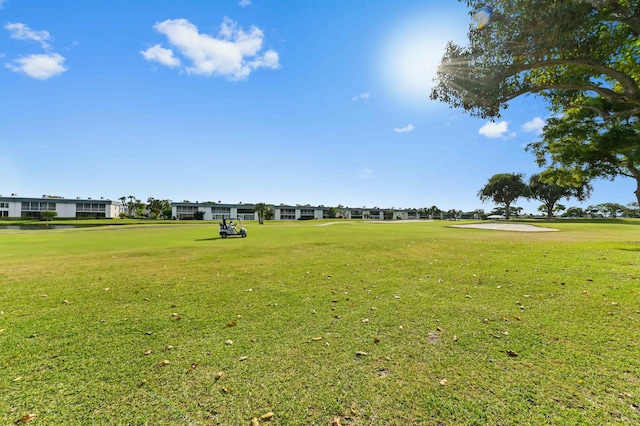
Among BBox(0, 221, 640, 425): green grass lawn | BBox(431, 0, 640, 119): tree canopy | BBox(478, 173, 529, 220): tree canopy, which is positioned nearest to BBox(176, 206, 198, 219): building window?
BBox(478, 173, 529, 220): tree canopy

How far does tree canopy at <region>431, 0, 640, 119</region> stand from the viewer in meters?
7.41

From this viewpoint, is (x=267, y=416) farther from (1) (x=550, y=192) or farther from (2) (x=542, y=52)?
(1) (x=550, y=192)

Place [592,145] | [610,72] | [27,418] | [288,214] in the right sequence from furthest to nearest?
[288,214], [592,145], [610,72], [27,418]

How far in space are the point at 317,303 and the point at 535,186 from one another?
97.8m

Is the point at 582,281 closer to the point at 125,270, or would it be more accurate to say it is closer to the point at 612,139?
the point at 125,270

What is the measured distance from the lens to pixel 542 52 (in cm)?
823

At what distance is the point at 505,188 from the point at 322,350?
98.3 meters

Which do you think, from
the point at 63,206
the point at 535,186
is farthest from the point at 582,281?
the point at 63,206

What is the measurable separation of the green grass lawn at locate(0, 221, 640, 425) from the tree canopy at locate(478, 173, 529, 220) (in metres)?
88.1

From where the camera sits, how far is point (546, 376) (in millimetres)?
3787

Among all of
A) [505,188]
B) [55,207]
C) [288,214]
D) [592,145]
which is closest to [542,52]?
[592,145]

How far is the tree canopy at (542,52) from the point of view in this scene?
24.3ft

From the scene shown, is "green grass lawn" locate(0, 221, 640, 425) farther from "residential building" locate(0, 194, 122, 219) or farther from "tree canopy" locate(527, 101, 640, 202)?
"residential building" locate(0, 194, 122, 219)

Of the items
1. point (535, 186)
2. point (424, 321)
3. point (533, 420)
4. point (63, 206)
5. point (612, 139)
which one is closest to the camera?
point (533, 420)
